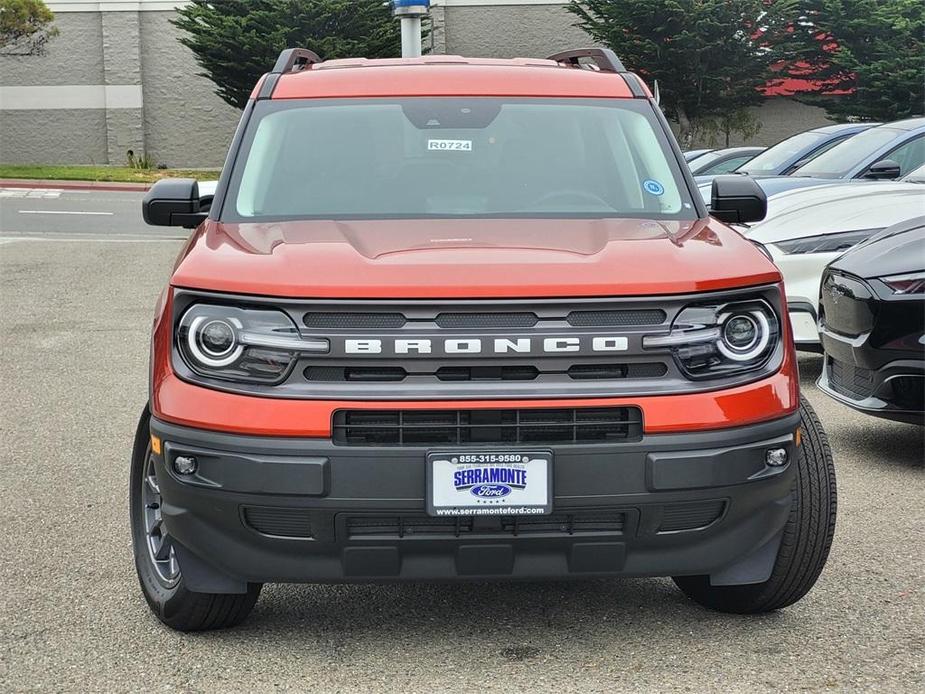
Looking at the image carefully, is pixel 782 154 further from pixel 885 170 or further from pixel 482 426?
pixel 482 426

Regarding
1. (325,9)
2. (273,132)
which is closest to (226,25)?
(325,9)

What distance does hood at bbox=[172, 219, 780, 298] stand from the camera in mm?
3477

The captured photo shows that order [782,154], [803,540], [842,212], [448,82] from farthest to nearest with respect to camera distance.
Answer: [782,154] < [842,212] < [448,82] < [803,540]

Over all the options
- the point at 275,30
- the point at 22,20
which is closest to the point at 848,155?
the point at 275,30

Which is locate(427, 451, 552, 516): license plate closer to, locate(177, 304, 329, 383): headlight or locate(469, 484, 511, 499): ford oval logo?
locate(469, 484, 511, 499): ford oval logo

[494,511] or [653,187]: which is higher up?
[653,187]

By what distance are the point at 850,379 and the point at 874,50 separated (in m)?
32.7

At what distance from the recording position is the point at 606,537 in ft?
11.4

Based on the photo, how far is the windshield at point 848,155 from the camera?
438 inches

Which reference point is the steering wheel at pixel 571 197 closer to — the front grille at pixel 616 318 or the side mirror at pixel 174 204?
the front grille at pixel 616 318

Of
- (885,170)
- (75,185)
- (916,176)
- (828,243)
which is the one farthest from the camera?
(75,185)

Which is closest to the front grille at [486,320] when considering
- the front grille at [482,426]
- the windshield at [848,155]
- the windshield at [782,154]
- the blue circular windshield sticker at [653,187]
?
the front grille at [482,426]

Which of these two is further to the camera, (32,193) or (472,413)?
(32,193)

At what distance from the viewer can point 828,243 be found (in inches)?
315
